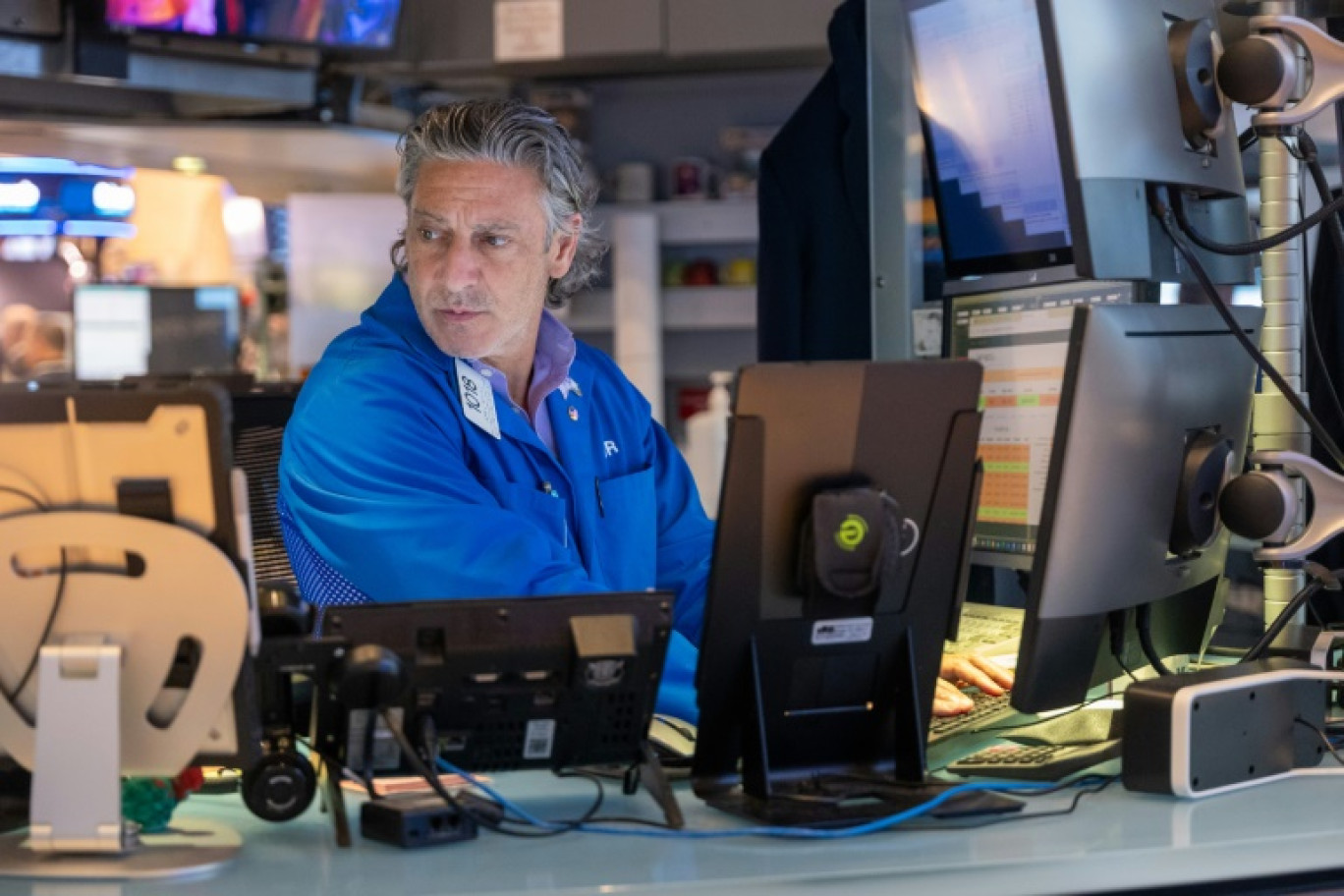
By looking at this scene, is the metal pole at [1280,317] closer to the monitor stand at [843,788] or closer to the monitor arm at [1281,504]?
the monitor arm at [1281,504]

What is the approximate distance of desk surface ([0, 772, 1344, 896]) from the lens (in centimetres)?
151

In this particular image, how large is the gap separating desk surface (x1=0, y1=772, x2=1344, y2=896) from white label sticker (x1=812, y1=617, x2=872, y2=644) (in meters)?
0.21

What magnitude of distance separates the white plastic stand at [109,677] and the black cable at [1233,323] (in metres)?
1.09

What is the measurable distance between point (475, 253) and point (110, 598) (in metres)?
1.08

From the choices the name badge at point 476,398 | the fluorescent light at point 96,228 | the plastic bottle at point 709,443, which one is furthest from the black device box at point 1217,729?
the fluorescent light at point 96,228

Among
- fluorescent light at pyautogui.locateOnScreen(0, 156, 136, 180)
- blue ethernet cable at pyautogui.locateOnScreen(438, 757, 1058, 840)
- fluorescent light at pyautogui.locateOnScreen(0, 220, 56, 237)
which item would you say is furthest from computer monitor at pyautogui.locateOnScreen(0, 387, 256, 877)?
fluorescent light at pyautogui.locateOnScreen(0, 220, 56, 237)

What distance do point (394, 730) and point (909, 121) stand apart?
216 centimetres

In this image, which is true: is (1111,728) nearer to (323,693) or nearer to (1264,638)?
(1264,638)

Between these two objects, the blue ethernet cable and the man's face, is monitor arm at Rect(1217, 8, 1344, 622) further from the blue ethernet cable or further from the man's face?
the man's face

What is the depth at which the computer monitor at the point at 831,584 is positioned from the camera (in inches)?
69.0

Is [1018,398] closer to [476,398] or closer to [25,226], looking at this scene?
[476,398]

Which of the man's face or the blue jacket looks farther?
the man's face

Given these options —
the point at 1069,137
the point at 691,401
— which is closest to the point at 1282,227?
the point at 1069,137

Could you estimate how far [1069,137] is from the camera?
1.86m
